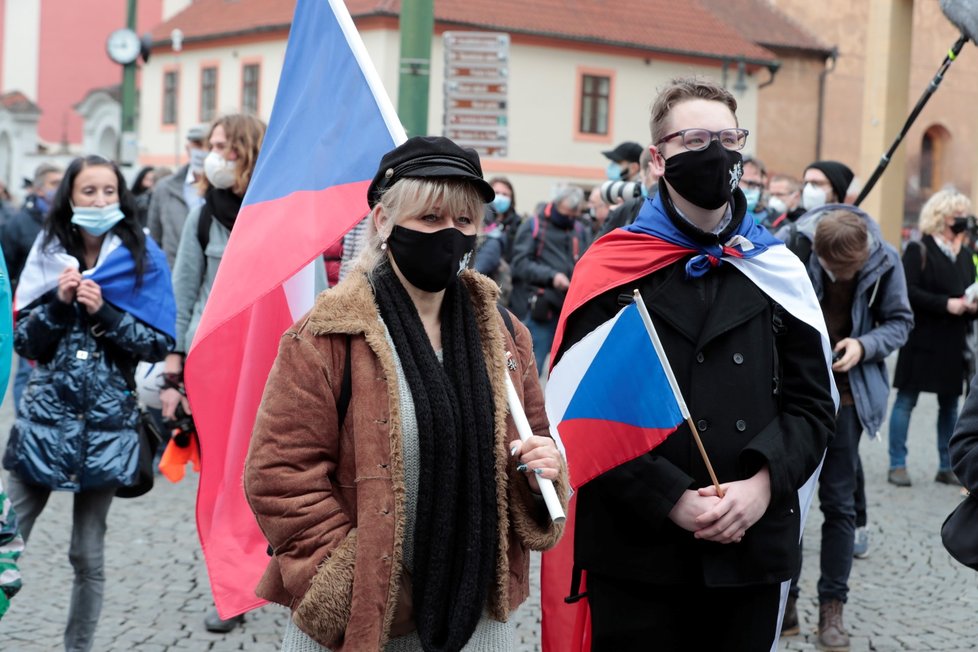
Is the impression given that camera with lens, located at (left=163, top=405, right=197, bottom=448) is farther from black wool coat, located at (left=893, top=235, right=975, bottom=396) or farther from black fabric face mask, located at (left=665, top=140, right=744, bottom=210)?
black wool coat, located at (left=893, top=235, right=975, bottom=396)

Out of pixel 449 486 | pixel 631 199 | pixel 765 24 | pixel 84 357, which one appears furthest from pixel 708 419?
pixel 765 24

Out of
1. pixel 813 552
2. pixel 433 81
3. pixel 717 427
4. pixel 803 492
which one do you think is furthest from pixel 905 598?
pixel 433 81

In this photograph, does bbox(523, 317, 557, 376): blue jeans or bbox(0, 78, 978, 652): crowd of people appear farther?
bbox(523, 317, 557, 376): blue jeans

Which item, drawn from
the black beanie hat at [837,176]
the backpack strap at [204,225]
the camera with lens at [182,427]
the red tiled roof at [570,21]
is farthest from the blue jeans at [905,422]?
the red tiled roof at [570,21]

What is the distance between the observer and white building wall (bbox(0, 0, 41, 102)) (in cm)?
5806

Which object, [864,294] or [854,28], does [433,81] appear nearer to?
[854,28]

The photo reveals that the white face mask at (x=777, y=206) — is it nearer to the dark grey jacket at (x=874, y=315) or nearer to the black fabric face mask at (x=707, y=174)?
the dark grey jacket at (x=874, y=315)

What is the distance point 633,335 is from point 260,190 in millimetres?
1367

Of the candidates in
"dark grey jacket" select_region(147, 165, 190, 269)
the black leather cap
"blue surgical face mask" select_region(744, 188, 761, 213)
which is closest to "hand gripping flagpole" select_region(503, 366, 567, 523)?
the black leather cap

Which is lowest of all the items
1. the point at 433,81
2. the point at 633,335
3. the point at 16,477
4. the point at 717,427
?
the point at 16,477

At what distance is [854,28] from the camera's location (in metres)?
45.5

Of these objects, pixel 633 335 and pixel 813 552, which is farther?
pixel 813 552

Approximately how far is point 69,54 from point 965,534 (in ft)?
197

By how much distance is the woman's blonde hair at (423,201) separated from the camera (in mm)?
3164
